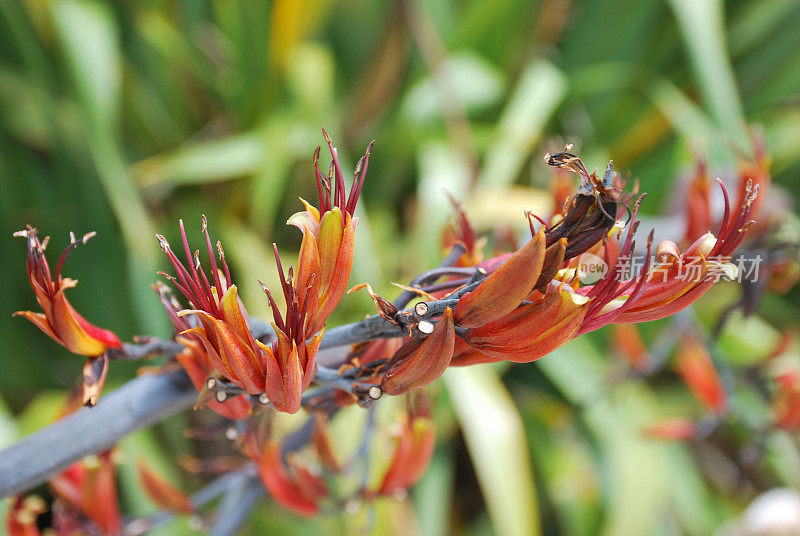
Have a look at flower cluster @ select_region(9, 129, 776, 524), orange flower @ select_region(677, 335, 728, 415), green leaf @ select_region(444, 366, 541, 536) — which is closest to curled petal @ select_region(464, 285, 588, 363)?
flower cluster @ select_region(9, 129, 776, 524)

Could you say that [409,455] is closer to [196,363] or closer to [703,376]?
[196,363]

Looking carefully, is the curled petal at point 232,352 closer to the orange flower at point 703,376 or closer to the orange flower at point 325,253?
the orange flower at point 325,253

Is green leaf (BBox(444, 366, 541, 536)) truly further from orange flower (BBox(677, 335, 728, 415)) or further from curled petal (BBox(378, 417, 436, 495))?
curled petal (BBox(378, 417, 436, 495))

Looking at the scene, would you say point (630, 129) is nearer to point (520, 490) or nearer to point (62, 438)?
point (520, 490)

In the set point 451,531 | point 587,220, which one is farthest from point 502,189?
point 587,220

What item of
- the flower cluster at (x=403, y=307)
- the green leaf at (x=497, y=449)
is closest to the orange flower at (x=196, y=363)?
the flower cluster at (x=403, y=307)

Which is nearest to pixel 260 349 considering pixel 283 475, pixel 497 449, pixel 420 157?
pixel 283 475

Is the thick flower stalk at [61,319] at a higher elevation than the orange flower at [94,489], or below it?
higher
